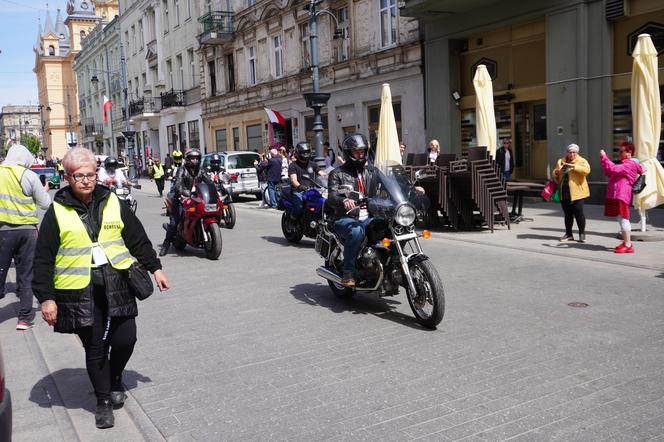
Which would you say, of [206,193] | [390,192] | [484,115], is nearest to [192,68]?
[484,115]

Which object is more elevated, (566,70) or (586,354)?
(566,70)

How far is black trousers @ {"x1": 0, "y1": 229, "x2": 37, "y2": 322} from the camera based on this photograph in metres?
6.63

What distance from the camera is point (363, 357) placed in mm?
5129

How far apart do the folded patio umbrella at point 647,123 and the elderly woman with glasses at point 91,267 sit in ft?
28.9

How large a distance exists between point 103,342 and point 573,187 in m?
8.33

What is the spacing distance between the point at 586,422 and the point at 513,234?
321 inches

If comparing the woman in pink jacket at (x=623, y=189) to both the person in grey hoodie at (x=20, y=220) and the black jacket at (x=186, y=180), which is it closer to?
the black jacket at (x=186, y=180)

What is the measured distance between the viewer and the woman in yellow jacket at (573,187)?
10.4 meters

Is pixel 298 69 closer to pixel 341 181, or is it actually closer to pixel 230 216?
pixel 230 216

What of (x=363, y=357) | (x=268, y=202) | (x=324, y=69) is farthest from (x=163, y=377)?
(x=324, y=69)

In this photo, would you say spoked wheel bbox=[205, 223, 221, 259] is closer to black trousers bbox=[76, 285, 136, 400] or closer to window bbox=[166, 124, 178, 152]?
black trousers bbox=[76, 285, 136, 400]

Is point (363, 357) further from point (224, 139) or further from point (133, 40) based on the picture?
point (133, 40)

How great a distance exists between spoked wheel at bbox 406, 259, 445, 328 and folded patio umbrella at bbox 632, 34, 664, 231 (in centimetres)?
618

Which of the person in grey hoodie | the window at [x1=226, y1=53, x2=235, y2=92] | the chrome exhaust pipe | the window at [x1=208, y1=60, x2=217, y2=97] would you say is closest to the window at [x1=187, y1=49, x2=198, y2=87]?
the window at [x1=208, y1=60, x2=217, y2=97]
